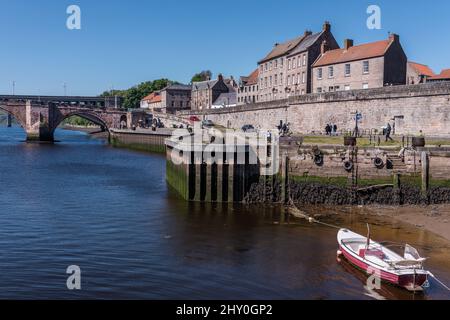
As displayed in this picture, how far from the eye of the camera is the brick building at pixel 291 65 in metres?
69.4

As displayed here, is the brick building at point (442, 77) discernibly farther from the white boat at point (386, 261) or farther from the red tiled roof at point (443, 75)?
the white boat at point (386, 261)

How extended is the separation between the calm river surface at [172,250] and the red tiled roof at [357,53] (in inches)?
1342

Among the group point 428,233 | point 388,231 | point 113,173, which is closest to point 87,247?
point 388,231

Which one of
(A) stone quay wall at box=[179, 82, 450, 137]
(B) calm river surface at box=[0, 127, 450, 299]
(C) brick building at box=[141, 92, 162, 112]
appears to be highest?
(C) brick building at box=[141, 92, 162, 112]

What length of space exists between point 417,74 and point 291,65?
762 inches

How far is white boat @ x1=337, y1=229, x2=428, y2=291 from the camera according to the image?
53.3 feet

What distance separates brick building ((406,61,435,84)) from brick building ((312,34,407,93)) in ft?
17.9

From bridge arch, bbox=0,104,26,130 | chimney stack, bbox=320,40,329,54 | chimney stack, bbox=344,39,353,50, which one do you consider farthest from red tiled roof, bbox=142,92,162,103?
chimney stack, bbox=344,39,353,50

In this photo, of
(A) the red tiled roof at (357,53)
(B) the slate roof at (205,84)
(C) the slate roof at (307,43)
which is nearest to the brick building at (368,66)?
(A) the red tiled roof at (357,53)

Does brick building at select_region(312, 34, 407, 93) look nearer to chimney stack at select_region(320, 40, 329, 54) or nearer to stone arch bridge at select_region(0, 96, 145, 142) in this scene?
chimney stack at select_region(320, 40, 329, 54)

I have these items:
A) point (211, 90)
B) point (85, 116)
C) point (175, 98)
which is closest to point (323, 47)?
point (211, 90)
